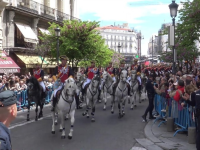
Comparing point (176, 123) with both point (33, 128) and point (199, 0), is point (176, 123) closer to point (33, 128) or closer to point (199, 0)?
point (33, 128)

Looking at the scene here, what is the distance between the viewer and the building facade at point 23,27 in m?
25.7

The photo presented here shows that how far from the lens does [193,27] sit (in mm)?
16172

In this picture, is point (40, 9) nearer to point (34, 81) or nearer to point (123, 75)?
point (34, 81)

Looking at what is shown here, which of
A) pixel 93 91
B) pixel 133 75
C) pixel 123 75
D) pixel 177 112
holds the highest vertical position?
pixel 123 75

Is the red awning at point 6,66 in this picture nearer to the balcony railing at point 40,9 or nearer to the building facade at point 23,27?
the building facade at point 23,27

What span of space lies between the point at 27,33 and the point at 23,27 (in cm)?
82

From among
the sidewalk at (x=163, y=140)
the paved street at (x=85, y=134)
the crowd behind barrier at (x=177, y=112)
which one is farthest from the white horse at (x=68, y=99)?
the crowd behind barrier at (x=177, y=112)

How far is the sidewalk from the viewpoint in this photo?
25.8ft

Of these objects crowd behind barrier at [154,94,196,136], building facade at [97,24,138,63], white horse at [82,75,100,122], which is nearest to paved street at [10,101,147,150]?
white horse at [82,75,100,122]

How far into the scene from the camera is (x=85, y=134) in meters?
9.48

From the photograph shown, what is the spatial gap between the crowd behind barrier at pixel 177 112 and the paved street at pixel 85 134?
1117 mm

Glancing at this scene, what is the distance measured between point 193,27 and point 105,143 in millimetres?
10953

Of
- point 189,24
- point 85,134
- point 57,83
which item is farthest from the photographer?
point 189,24


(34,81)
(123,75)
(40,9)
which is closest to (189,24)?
(123,75)
